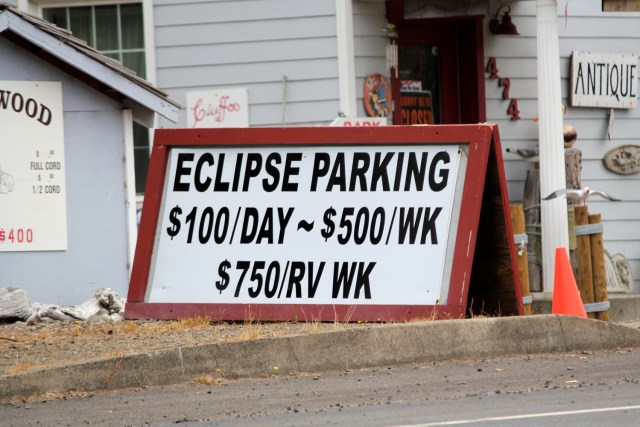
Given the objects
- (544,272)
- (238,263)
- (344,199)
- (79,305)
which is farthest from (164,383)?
(544,272)

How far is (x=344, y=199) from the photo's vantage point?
350 inches

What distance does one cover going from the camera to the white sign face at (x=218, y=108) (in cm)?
1352

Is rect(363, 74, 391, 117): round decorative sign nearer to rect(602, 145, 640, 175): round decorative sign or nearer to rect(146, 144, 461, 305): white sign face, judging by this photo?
rect(602, 145, 640, 175): round decorative sign

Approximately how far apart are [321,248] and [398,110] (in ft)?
Result: 17.5

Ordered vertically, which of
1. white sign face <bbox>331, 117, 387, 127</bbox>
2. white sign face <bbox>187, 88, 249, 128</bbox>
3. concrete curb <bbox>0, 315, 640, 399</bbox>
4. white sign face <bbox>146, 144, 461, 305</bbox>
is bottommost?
concrete curb <bbox>0, 315, 640, 399</bbox>

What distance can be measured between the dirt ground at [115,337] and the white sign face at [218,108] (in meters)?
4.38

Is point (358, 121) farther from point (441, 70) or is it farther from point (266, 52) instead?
point (441, 70)

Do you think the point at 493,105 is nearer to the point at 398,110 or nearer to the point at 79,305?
the point at 398,110

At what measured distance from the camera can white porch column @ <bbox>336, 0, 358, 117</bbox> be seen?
1338 centimetres

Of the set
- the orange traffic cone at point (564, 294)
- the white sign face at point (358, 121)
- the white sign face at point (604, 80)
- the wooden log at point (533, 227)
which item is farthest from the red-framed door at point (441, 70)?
the orange traffic cone at point (564, 294)

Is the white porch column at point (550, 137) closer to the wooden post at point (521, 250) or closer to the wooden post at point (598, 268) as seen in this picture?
the wooden post at point (598, 268)

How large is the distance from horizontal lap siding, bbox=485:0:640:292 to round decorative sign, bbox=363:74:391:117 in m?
1.31

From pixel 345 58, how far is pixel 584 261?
12.3 ft

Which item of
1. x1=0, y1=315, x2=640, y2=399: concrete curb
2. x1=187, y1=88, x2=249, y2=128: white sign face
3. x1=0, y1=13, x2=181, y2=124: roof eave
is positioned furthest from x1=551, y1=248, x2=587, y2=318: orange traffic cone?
x1=187, y1=88, x2=249, y2=128: white sign face
